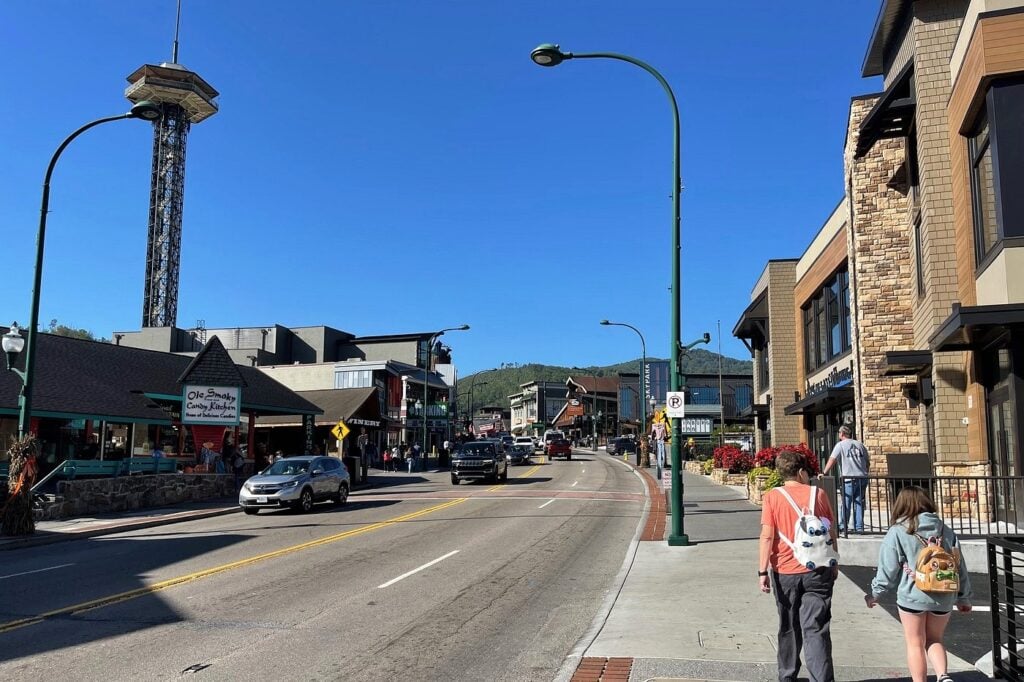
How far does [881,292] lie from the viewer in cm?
2006

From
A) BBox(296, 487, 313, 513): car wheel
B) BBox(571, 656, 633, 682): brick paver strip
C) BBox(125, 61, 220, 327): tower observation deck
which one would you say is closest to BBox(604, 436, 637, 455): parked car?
BBox(125, 61, 220, 327): tower observation deck

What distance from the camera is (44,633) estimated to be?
8.01m

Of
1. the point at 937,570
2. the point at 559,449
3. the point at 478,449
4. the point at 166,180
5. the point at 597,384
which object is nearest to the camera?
the point at 937,570

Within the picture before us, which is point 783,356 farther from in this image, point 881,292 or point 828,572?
point 828,572

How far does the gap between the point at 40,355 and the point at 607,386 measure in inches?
4492

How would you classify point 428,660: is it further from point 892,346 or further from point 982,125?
point 892,346

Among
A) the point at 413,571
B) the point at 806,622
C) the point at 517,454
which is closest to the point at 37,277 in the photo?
the point at 413,571

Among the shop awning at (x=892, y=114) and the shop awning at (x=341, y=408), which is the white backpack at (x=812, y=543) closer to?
the shop awning at (x=892, y=114)

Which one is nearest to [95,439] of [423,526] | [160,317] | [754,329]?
[423,526]

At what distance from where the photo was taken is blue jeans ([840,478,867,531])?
11.9 meters

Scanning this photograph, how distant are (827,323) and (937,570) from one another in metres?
24.5

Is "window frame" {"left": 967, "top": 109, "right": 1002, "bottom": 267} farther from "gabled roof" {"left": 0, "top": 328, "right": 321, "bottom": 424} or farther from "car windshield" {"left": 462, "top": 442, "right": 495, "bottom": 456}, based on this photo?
"gabled roof" {"left": 0, "top": 328, "right": 321, "bottom": 424}

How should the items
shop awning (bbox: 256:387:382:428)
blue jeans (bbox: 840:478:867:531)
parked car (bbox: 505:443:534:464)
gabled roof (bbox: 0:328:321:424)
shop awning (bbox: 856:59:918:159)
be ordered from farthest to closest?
parked car (bbox: 505:443:534:464) → shop awning (bbox: 256:387:382:428) → gabled roof (bbox: 0:328:321:424) → shop awning (bbox: 856:59:918:159) → blue jeans (bbox: 840:478:867:531)

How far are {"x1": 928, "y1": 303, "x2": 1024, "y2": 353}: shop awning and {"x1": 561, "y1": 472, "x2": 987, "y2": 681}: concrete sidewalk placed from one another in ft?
15.4
